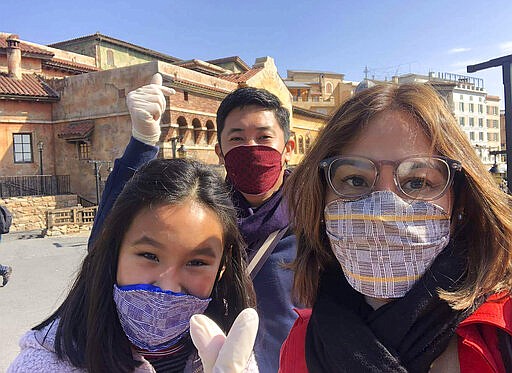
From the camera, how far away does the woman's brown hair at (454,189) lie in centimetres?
124

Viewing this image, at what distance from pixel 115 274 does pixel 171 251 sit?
280 mm

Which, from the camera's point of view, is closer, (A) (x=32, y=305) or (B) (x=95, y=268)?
(B) (x=95, y=268)

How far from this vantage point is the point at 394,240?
132 cm

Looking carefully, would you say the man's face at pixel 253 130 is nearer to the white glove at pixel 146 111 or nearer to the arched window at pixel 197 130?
the white glove at pixel 146 111

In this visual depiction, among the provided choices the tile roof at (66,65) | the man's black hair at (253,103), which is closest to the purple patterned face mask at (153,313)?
the man's black hair at (253,103)

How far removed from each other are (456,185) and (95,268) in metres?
1.38

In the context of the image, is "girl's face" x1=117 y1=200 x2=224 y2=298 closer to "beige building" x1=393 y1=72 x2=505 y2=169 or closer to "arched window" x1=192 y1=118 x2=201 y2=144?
"arched window" x1=192 y1=118 x2=201 y2=144

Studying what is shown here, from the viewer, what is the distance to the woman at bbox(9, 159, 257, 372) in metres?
1.54

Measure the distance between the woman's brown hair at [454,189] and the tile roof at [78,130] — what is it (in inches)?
806

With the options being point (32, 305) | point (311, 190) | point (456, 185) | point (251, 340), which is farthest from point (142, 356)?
point (32, 305)

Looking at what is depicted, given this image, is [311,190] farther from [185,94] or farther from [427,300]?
[185,94]

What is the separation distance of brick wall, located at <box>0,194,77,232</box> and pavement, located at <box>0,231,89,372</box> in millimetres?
4511

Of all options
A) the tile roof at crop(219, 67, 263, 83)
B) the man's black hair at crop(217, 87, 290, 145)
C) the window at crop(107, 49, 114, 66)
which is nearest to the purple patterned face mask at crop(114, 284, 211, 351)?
the man's black hair at crop(217, 87, 290, 145)

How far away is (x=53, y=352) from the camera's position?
150 cm
